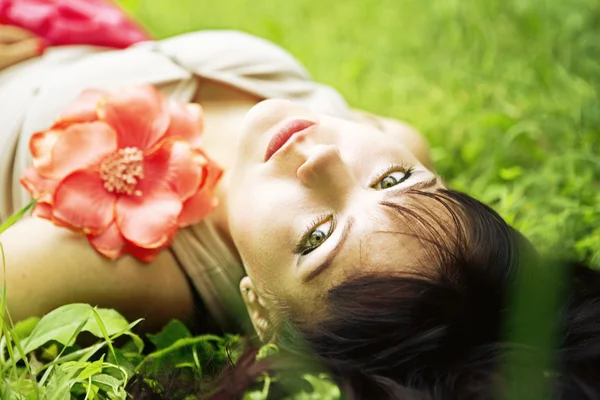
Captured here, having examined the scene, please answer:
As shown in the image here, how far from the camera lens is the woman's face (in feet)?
3.62

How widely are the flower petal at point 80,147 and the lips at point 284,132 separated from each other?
0.88 feet

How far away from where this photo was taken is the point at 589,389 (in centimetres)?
98

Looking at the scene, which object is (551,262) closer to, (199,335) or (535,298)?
(535,298)

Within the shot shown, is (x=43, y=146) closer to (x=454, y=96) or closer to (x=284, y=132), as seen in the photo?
(x=284, y=132)

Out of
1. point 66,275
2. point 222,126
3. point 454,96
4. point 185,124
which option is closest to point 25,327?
point 66,275

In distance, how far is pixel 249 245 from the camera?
3.95 ft

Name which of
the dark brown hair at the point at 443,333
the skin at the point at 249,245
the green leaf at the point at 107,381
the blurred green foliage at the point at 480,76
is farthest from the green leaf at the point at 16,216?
the blurred green foliage at the point at 480,76

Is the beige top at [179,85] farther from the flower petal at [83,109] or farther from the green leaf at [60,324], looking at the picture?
the green leaf at [60,324]

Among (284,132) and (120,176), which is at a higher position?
(284,132)

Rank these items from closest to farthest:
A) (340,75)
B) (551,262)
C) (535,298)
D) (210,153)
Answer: (535,298) → (551,262) → (210,153) → (340,75)

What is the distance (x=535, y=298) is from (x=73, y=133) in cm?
76

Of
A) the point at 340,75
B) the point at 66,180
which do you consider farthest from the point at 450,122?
the point at 66,180

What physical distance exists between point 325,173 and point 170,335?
40 cm

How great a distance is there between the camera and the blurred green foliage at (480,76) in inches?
70.1
